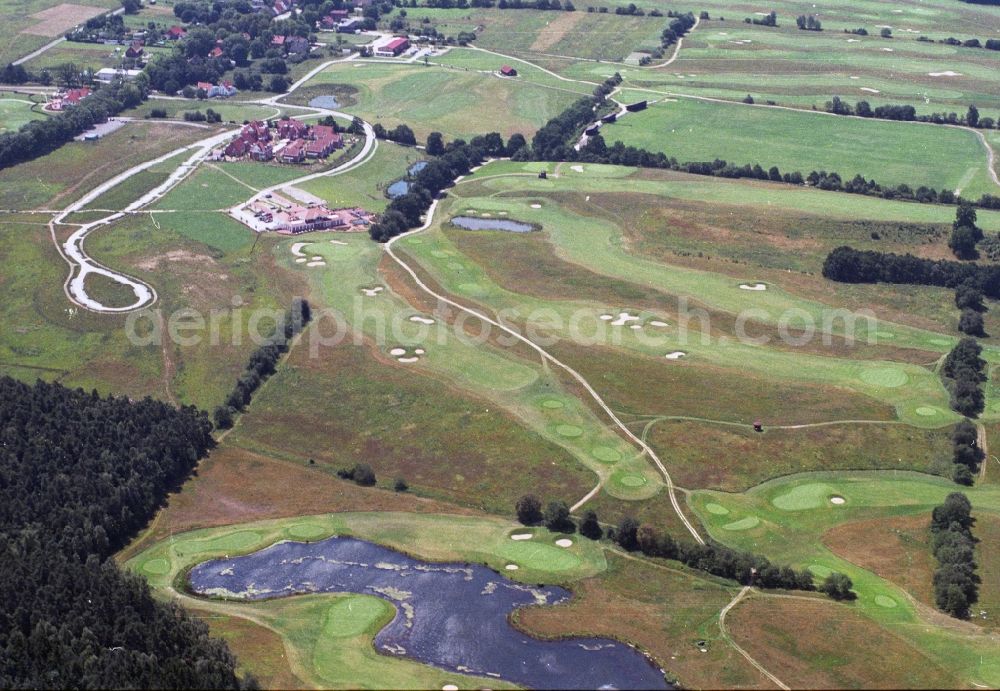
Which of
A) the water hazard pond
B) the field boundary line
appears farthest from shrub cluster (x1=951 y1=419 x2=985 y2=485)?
the water hazard pond

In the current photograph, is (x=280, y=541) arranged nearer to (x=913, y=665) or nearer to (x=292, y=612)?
(x=292, y=612)

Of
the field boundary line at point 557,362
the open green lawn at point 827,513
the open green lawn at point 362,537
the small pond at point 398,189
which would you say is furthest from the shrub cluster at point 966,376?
the small pond at point 398,189

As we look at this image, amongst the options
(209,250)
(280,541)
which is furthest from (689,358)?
(209,250)

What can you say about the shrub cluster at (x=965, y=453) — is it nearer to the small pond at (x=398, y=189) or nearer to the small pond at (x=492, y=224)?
the small pond at (x=492, y=224)

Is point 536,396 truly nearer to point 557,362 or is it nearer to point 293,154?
point 557,362

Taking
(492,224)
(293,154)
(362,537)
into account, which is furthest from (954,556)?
(293,154)

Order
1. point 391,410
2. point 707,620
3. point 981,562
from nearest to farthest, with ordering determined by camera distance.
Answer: point 707,620, point 981,562, point 391,410

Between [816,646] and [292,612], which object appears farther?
[292,612]

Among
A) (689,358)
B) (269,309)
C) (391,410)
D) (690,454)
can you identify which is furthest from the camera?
(269,309)
